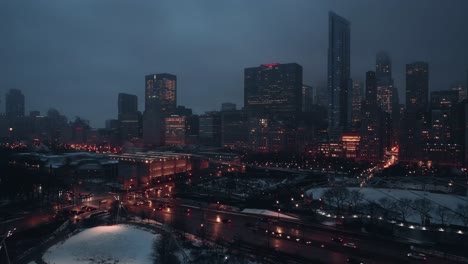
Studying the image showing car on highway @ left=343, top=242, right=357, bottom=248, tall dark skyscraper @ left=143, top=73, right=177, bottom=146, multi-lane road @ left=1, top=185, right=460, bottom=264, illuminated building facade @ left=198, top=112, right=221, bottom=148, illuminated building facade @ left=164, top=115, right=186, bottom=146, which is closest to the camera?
multi-lane road @ left=1, top=185, right=460, bottom=264

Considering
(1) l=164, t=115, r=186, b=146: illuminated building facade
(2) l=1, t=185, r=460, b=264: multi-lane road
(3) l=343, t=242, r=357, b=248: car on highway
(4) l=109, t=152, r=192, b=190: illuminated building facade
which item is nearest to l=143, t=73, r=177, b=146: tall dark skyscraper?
(1) l=164, t=115, r=186, b=146: illuminated building facade

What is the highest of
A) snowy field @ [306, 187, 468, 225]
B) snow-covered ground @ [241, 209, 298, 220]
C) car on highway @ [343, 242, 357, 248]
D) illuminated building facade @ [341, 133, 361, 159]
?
illuminated building facade @ [341, 133, 361, 159]

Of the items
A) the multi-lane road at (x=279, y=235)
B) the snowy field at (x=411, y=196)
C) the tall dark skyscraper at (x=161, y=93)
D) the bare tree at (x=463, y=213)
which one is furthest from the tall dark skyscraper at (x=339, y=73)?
the multi-lane road at (x=279, y=235)

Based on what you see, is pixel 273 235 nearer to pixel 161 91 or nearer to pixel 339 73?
pixel 339 73

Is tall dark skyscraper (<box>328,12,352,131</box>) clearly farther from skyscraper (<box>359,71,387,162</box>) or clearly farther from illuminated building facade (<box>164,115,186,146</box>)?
illuminated building facade (<box>164,115,186,146</box>)

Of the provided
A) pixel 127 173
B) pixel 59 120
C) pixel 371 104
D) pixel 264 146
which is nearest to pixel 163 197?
pixel 127 173

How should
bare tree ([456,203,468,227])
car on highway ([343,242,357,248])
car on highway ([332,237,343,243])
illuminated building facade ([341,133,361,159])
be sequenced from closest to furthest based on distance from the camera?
car on highway ([343,242,357,248])
car on highway ([332,237,343,243])
bare tree ([456,203,468,227])
illuminated building facade ([341,133,361,159])
